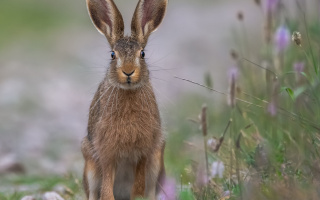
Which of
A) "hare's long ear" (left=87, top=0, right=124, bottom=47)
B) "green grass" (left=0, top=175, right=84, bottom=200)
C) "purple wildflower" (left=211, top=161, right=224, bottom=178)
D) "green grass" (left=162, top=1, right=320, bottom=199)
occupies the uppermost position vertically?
"hare's long ear" (left=87, top=0, right=124, bottom=47)

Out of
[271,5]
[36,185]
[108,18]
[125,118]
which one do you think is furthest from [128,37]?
[36,185]

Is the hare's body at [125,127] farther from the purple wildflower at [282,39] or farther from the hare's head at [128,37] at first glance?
the purple wildflower at [282,39]

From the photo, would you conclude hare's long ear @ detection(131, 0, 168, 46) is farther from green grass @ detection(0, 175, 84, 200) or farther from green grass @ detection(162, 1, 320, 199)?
green grass @ detection(0, 175, 84, 200)

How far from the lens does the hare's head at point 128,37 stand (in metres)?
5.69

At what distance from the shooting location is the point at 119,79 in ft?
18.7

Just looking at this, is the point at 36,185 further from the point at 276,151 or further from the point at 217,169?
the point at 276,151

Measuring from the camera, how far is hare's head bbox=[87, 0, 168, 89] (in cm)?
569

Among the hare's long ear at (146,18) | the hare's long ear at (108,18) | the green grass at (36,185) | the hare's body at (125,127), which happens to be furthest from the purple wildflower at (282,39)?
the green grass at (36,185)

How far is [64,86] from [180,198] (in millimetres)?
8937

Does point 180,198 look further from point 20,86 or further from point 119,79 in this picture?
point 20,86

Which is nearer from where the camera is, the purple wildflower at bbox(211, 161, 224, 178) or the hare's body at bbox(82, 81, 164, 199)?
the hare's body at bbox(82, 81, 164, 199)

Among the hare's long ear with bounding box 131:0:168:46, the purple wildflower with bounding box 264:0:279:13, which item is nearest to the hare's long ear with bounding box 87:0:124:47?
the hare's long ear with bounding box 131:0:168:46

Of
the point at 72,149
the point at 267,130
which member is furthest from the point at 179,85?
the point at 267,130

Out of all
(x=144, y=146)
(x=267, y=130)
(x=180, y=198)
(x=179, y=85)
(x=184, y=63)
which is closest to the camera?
(x=180, y=198)
